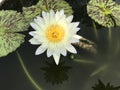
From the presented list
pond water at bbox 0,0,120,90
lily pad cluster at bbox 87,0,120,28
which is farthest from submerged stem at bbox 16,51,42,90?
lily pad cluster at bbox 87,0,120,28

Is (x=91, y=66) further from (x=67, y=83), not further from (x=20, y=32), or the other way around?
(x=20, y=32)

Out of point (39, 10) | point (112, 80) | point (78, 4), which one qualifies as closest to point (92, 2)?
point (78, 4)

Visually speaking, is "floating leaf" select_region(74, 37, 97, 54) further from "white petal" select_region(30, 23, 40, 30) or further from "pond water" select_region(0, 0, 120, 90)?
"white petal" select_region(30, 23, 40, 30)

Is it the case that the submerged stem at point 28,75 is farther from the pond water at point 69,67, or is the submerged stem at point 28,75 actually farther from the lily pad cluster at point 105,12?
the lily pad cluster at point 105,12

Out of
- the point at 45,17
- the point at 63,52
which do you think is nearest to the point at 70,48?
the point at 63,52

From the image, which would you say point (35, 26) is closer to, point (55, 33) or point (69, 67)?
point (55, 33)

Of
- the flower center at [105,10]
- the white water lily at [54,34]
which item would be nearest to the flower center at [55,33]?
the white water lily at [54,34]
